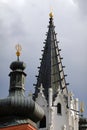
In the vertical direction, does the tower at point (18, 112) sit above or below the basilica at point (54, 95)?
below

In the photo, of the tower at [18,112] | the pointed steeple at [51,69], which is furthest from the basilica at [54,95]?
the tower at [18,112]

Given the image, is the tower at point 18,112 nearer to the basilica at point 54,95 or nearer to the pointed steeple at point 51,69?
the basilica at point 54,95

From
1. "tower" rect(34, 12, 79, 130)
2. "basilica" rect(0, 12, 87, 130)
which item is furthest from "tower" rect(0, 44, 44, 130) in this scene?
"tower" rect(34, 12, 79, 130)

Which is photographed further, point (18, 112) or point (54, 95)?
point (54, 95)

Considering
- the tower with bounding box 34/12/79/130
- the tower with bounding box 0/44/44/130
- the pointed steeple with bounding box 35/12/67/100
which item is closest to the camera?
the tower with bounding box 0/44/44/130

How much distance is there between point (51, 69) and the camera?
43.5 metres

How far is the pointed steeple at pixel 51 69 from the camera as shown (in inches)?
1665

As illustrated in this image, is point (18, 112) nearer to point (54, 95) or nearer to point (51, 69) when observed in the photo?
point (54, 95)

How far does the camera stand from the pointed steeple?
42281 millimetres

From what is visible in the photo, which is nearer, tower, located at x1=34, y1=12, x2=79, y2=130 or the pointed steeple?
tower, located at x1=34, y1=12, x2=79, y2=130

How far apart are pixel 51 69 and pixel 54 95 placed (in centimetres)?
320

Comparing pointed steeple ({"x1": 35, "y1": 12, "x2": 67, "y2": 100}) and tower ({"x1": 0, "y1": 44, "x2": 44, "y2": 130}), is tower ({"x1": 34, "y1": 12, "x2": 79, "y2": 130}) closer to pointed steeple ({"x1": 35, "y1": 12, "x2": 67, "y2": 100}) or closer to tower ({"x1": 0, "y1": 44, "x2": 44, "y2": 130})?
pointed steeple ({"x1": 35, "y1": 12, "x2": 67, "y2": 100})

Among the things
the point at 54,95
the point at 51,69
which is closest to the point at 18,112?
the point at 54,95

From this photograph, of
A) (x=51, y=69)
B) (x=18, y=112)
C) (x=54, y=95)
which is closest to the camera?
(x=18, y=112)
